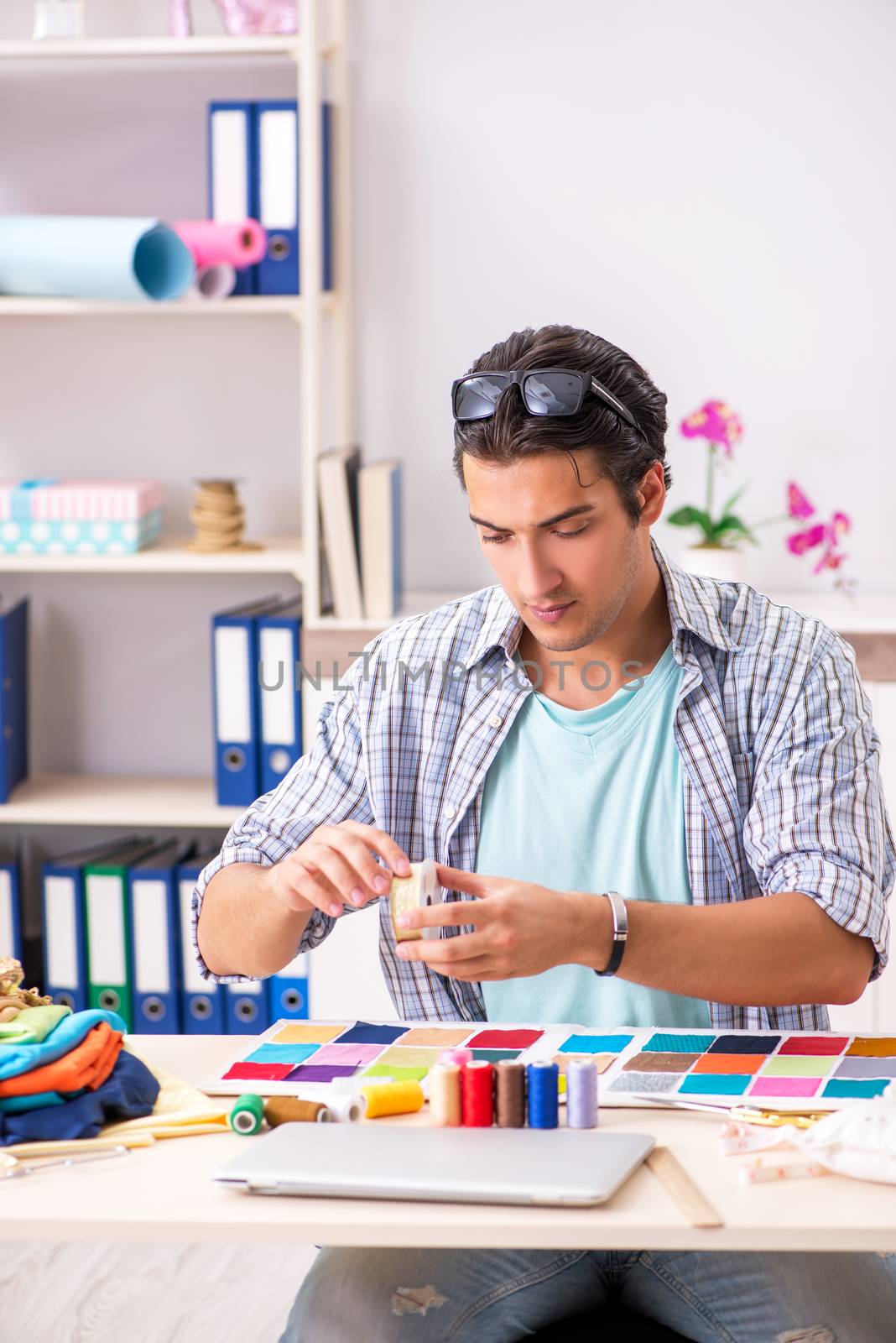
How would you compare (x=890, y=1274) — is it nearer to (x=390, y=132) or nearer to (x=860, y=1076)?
(x=860, y=1076)

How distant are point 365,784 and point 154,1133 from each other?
0.61 meters

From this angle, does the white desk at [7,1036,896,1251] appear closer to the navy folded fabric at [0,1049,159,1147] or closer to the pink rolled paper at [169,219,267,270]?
the navy folded fabric at [0,1049,159,1147]

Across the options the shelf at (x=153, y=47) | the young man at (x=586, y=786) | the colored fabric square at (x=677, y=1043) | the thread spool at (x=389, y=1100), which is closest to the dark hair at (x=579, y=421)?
the young man at (x=586, y=786)

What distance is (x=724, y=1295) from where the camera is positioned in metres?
1.27

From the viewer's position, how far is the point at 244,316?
9.76ft

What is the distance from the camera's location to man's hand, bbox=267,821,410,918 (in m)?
1.35

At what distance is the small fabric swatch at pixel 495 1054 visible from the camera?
1355 mm

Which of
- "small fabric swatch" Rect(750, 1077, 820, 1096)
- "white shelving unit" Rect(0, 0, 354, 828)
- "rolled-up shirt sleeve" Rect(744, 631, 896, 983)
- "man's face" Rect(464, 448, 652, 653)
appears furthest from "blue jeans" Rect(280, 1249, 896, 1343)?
"white shelving unit" Rect(0, 0, 354, 828)

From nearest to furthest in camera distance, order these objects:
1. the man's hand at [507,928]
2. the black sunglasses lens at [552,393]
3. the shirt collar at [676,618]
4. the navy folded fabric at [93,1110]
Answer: the navy folded fabric at [93,1110]
the man's hand at [507,928]
the black sunglasses lens at [552,393]
the shirt collar at [676,618]

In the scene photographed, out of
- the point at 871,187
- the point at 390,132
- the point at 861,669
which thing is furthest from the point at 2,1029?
the point at 871,187

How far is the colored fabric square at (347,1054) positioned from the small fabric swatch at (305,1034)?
21 mm

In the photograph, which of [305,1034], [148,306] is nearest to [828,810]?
[305,1034]

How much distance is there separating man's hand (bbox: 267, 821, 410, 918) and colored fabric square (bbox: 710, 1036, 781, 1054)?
337 millimetres

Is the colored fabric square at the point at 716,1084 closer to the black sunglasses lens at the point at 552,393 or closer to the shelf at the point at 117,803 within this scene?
the black sunglasses lens at the point at 552,393
